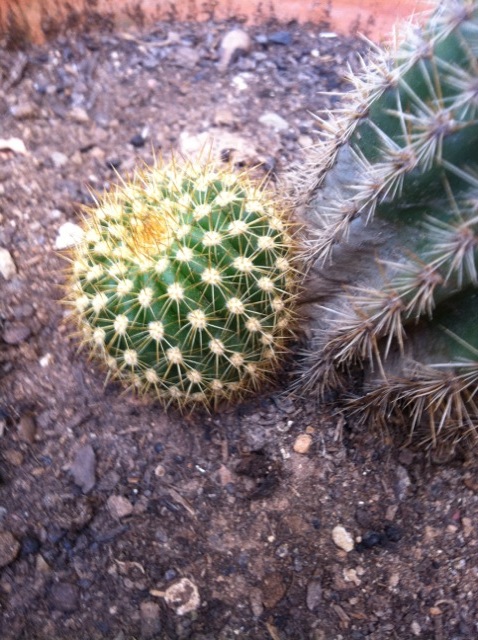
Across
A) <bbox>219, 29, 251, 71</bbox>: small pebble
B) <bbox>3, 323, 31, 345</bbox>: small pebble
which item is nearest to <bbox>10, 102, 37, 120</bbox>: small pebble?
<bbox>219, 29, 251, 71</bbox>: small pebble

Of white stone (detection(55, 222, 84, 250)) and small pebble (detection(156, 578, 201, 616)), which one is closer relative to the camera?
small pebble (detection(156, 578, 201, 616))

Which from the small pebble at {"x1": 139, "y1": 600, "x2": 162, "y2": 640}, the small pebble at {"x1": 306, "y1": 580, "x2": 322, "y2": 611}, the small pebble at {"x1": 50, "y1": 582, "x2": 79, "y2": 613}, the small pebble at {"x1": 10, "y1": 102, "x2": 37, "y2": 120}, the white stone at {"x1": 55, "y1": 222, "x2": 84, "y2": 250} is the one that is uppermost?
the small pebble at {"x1": 10, "y1": 102, "x2": 37, "y2": 120}

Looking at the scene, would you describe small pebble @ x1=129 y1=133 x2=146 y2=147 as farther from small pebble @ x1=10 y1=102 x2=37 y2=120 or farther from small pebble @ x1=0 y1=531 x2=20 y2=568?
small pebble @ x1=0 y1=531 x2=20 y2=568

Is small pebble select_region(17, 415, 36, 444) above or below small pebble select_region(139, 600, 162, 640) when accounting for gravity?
above

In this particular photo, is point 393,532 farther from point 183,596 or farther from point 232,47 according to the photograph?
point 232,47

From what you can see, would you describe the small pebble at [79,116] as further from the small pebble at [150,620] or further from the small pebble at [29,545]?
the small pebble at [150,620]

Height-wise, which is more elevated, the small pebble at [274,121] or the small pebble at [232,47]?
the small pebble at [232,47]

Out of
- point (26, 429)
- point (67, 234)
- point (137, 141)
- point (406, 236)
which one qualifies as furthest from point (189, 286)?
point (137, 141)

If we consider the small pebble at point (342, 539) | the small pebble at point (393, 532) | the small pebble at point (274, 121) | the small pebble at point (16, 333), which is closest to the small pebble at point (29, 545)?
the small pebble at point (16, 333)
